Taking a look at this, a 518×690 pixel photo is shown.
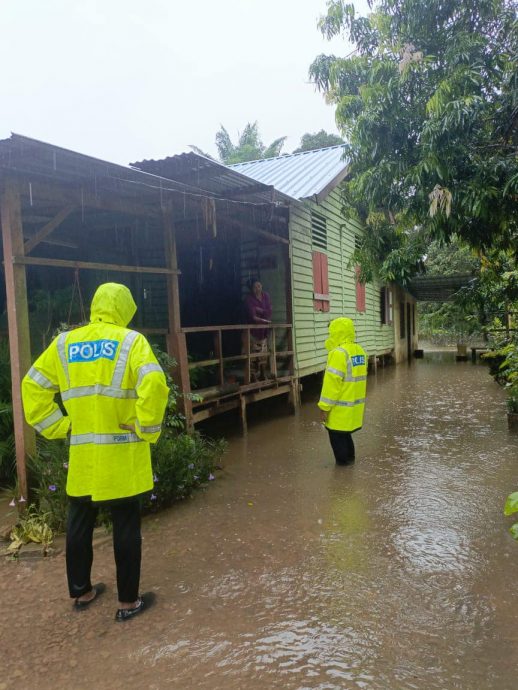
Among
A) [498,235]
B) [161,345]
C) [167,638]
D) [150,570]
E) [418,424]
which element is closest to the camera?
[167,638]

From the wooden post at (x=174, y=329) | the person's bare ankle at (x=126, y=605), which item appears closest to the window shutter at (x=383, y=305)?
the wooden post at (x=174, y=329)

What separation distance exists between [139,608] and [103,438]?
3.51 feet

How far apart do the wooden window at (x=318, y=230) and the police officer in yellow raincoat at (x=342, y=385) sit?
5682 mm

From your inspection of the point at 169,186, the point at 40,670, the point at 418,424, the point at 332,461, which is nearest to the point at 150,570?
the point at 40,670

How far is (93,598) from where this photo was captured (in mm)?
3043

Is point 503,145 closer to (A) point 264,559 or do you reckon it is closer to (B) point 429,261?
(A) point 264,559

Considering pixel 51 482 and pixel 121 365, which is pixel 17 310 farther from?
pixel 121 365

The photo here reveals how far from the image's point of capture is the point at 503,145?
535cm

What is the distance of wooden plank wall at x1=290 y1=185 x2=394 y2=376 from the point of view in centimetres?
1010

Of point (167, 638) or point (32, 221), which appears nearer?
point (167, 638)

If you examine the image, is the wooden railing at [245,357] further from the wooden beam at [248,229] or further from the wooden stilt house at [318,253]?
the wooden beam at [248,229]

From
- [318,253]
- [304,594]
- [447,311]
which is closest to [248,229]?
[318,253]

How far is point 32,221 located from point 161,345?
2.89 m

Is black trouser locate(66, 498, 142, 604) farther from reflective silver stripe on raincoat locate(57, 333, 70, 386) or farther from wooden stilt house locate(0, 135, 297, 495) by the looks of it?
wooden stilt house locate(0, 135, 297, 495)
